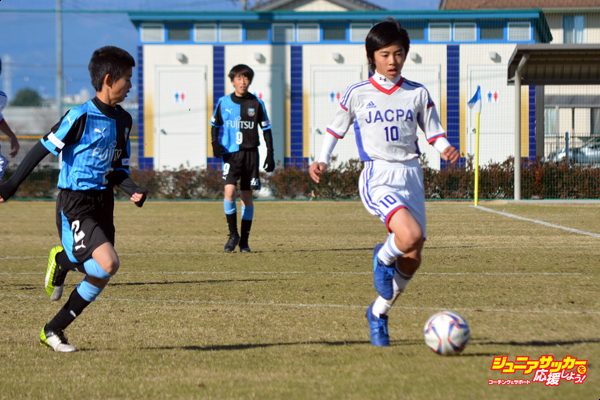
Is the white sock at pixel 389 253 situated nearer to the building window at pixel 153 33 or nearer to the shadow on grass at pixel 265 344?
the shadow on grass at pixel 265 344

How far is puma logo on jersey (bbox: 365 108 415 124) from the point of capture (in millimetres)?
6848

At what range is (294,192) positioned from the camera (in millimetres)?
30234

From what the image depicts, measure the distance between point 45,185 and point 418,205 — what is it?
25.5 meters

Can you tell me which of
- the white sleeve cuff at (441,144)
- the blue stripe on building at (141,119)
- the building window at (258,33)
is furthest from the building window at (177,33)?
the white sleeve cuff at (441,144)

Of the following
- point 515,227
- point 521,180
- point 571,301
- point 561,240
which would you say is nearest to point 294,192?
point 521,180

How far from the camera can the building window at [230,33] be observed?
35.8 meters

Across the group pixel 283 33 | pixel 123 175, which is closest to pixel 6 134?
pixel 123 175

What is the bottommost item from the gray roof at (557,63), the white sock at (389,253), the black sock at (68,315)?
the black sock at (68,315)

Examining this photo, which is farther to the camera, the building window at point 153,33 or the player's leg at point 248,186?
the building window at point 153,33

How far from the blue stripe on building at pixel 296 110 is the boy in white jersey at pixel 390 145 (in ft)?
93.4

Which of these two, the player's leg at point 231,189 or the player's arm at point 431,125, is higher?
the player's arm at point 431,125

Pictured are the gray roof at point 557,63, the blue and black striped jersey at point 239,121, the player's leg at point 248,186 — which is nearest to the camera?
the player's leg at point 248,186

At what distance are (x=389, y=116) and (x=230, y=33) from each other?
97.2ft

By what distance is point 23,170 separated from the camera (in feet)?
20.9
